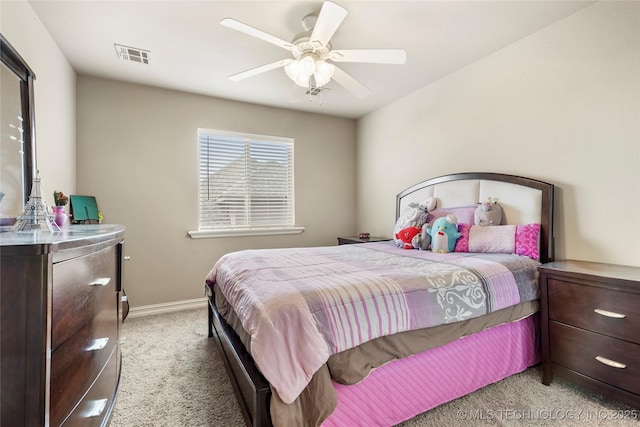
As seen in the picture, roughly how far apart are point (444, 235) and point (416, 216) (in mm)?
538

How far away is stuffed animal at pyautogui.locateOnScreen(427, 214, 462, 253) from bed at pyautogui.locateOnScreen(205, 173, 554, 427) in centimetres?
14

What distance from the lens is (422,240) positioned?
8.98 feet

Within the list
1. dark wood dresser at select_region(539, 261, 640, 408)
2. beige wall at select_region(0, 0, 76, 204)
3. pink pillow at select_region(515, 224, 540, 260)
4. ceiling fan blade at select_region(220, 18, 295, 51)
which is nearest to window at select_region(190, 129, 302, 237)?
beige wall at select_region(0, 0, 76, 204)

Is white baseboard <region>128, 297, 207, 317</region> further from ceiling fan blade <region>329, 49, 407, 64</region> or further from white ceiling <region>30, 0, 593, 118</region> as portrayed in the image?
ceiling fan blade <region>329, 49, 407, 64</region>

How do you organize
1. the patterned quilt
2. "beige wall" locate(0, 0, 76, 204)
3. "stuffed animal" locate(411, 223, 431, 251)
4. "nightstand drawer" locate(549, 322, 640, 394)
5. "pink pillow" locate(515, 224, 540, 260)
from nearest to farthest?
the patterned quilt < "nightstand drawer" locate(549, 322, 640, 394) < "beige wall" locate(0, 0, 76, 204) < "pink pillow" locate(515, 224, 540, 260) < "stuffed animal" locate(411, 223, 431, 251)

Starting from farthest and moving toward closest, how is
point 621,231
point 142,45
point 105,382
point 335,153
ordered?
point 335,153 < point 142,45 < point 621,231 < point 105,382

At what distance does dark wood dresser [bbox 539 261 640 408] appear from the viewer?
1.51 meters

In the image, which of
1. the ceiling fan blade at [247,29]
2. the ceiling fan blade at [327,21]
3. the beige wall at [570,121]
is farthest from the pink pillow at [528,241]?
the ceiling fan blade at [247,29]

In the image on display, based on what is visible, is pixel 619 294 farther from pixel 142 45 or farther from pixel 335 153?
pixel 142 45

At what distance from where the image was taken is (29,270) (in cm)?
79

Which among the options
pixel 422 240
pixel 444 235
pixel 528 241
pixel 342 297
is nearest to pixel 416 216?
pixel 422 240

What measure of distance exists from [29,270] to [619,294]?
8.28ft

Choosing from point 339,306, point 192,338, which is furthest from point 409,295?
point 192,338

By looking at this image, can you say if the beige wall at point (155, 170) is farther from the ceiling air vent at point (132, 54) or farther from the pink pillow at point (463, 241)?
the pink pillow at point (463, 241)
